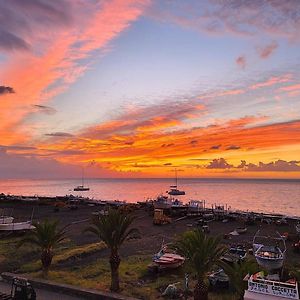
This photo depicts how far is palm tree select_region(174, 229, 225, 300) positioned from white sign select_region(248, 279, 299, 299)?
2574mm

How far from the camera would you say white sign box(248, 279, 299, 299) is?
1295cm

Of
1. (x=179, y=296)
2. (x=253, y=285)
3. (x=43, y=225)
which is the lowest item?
(x=179, y=296)

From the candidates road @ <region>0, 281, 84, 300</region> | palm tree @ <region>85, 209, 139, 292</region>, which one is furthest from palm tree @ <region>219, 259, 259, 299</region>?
road @ <region>0, 281, 84, 300</region>

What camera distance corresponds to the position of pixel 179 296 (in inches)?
697

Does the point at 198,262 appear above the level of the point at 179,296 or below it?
above

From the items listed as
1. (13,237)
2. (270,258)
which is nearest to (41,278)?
(270,258)

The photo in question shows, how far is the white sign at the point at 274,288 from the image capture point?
12.9 metres

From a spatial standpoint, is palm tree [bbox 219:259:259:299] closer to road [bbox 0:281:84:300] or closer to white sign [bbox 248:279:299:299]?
white sign [bbox 248:279:299:299]

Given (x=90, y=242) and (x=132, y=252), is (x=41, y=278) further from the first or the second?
(x=90, y=242)

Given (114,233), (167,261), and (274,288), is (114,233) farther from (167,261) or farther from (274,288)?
(274,288)

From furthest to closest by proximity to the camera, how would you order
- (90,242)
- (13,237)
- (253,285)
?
1. (13,237)
2. (90,242)
3. (253,285)

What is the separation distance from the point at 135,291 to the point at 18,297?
6.05m

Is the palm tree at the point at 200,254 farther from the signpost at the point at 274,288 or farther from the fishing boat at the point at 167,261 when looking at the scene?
the fishing boat at the point at 167,261

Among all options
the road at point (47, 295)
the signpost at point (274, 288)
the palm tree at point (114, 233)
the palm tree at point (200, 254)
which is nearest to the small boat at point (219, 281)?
the palm tree at point (200, 254)
